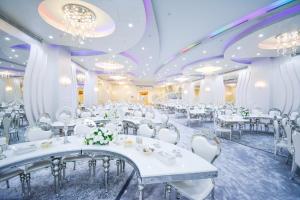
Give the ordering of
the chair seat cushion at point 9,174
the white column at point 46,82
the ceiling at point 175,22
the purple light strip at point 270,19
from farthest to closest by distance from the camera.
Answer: the white column at point 46,82
the purple light strip at point 270,19
the ceiling at point 175,22
the chair seat cushion at point 9,174

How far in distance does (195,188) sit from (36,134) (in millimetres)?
3537

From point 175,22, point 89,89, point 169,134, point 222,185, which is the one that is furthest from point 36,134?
point 89,89

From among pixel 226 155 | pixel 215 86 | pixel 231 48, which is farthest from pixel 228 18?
pixel 215 86

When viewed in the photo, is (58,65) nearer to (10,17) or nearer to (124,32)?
(10,17)

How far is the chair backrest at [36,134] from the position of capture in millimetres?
3385

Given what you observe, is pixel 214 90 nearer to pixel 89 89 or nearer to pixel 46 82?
pixel 89 89

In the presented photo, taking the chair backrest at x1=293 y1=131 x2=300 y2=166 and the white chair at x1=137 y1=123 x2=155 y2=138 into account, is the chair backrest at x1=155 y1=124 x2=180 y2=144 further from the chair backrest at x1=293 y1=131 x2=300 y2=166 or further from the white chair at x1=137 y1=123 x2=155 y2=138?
the chair backrest at x1=293 y1=131 x2=300 y2=166

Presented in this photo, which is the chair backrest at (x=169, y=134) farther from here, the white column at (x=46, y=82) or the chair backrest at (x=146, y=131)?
the white column at (x=46, y=82)

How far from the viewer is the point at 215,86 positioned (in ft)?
56.0

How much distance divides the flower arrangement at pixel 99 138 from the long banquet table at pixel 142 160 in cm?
8

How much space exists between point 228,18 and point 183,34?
1776mm

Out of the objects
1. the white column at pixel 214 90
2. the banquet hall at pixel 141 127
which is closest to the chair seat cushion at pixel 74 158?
the banquet hall at pixel 141 127

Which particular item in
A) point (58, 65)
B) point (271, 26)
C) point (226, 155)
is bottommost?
point (226, 155)

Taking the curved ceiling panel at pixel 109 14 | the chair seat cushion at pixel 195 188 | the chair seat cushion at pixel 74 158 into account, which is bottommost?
the chair seat cushion at pixel 74 158
